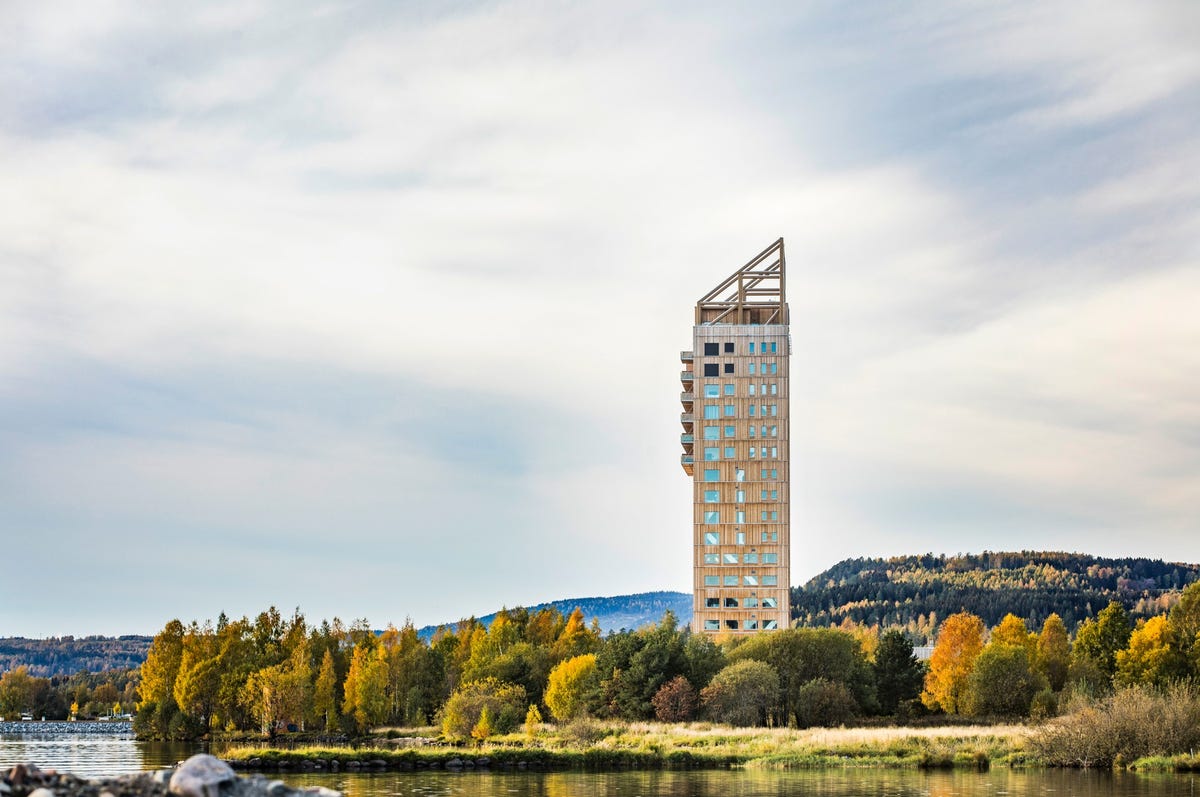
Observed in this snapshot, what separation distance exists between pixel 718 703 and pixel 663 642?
18.6 feet

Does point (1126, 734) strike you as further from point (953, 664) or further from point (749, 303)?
point (749, 303)

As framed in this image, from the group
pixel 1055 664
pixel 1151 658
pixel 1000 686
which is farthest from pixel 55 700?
pixel 1151 658

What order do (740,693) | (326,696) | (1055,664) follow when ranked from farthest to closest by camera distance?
(326,696), (1055,664), (740,693)

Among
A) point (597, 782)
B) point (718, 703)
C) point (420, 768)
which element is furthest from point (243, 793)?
point (718, 703)

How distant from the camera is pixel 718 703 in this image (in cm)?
7600

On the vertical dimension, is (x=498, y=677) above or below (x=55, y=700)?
above

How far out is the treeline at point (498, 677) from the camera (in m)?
77.9

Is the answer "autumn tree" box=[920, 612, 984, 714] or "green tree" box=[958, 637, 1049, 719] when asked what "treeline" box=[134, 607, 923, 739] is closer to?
"autumn tree" box=[920, 612, 984, 714]

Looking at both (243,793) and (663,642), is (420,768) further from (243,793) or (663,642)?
(243,793)

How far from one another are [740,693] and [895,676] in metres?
16.0

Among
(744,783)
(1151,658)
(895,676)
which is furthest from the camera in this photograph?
(895,676)

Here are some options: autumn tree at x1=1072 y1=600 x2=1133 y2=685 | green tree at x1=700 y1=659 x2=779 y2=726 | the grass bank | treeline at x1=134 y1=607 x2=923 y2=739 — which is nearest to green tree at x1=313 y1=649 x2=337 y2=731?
treeline at x1=134 y1=607 x2=923 y2=739

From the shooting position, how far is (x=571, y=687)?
7912cm

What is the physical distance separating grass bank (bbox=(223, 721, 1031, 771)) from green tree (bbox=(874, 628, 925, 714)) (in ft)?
64.5
